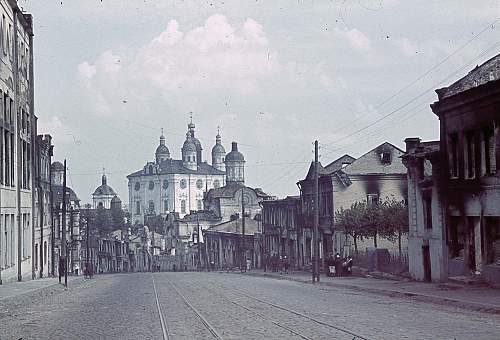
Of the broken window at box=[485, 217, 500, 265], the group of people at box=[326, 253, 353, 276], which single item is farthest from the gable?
the broken window at box=[485, 217, 500, 265]

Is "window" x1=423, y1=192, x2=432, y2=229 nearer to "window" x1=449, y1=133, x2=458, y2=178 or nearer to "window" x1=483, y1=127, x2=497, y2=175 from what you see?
"window" x1=449, y1=133, x2=458, y2=178

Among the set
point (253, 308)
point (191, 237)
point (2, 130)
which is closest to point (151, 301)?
point (253, 308)

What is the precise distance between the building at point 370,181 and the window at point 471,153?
91.0ft

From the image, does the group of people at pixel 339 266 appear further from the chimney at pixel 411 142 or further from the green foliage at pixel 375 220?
the chimney at pixel 411 142

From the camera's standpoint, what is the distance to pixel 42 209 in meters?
60.9

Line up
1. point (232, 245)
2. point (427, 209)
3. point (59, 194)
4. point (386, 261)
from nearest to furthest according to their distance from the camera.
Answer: point (427, 209)
point (386, 261)
point (59, 194)
point (232, 245)

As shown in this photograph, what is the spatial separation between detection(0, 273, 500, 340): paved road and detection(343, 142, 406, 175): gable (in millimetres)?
32666

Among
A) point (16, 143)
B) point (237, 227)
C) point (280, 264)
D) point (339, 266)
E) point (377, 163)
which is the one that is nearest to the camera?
point (16, 143)

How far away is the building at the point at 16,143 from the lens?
44.2m

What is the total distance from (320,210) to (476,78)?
34.1m

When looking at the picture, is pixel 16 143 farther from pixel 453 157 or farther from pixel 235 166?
pixel 235 166

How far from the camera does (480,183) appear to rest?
3512 cm

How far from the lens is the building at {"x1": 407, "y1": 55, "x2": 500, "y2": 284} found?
34094mm

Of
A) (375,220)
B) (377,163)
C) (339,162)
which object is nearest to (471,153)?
(375,220)
